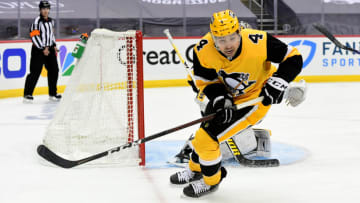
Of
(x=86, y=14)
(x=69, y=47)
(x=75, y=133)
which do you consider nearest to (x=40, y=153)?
(x=75, y=133)

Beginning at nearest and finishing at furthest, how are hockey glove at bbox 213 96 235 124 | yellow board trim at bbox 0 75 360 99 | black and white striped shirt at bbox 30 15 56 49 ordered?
1. hockey glove at bbox 213 96 235 124
2. black and white striped shirt at bbox 30 15 56 49
3. yellow board trim at bbox 0 75 360 99

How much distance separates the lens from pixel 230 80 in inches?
120

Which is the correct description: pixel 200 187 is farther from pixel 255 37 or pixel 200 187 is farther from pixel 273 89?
pixel 255 37

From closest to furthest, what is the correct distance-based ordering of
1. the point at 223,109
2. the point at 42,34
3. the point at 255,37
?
the point at 223,109, the point at 255,37, the point at 42,34

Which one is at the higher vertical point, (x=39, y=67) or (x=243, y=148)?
(x=39, y=67)

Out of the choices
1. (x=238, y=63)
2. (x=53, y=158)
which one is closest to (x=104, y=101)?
(x=53, y=158)

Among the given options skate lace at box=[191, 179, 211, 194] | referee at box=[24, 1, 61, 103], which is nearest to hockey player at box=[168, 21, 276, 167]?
skate lace at box=[191, 179, 211, 194]

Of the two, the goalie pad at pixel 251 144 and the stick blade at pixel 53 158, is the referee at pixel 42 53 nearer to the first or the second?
the stick blade at pixel 53 158

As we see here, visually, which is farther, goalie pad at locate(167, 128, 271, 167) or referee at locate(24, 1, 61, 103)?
referee at locate(24, 1, 61, 103)

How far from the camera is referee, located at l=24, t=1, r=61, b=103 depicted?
743 cm

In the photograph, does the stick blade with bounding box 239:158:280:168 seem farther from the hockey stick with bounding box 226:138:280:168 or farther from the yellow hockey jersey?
the yellow hockey jersey

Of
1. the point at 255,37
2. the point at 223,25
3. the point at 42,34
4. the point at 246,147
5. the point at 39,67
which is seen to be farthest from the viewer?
the point at 39,67

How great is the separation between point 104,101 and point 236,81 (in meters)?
1.16

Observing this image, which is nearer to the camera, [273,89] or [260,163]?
[273,89]
